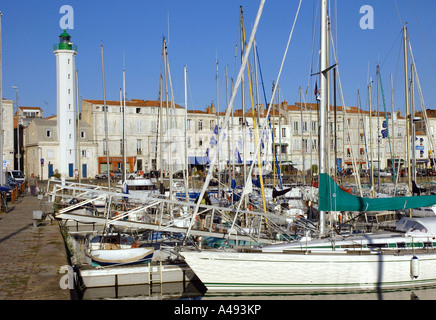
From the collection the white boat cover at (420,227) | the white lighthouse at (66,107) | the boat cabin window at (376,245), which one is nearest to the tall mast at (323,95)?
the boat cabin window at (376,245)

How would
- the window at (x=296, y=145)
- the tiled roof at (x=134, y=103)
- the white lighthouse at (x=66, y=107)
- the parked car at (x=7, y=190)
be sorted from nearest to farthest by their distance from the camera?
1. the parked car at (x=7, y=190)
2. the white lighthouse at (x=66, y=107)
3. the tiled roof at (x=134, y=103)
4. the window at (x=296, y=145)

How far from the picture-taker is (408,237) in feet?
48.1

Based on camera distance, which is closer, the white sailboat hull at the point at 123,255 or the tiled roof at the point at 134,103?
the white sailboat hull at the point at 123,255

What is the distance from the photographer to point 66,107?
177 ft

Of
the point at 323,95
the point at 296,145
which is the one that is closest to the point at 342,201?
the point at 323,95

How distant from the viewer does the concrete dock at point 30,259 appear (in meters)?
12.0

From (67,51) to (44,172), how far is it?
13.5 meters

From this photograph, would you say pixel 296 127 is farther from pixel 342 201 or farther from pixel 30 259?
pixel 30 259

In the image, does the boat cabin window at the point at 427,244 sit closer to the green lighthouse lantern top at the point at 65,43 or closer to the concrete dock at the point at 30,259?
the concrete dock at the point at 30,259

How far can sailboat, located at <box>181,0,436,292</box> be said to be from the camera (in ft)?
43.1

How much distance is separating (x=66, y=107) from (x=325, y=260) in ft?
151
